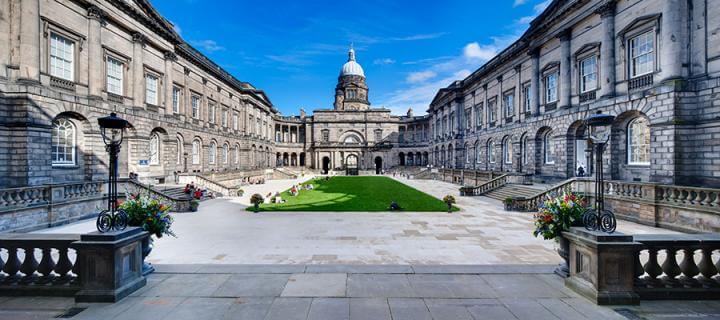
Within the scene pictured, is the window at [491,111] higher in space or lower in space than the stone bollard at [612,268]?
higher

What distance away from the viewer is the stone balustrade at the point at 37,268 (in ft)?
16.1

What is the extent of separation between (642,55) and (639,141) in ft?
15.0

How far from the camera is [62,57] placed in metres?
15.4

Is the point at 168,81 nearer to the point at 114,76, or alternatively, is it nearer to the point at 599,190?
the point at 114,76

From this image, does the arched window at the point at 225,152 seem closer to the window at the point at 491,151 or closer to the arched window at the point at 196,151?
the arched window at the point at 196,151

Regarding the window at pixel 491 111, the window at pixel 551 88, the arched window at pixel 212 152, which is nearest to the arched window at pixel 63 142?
the arched window at pixel 212 152

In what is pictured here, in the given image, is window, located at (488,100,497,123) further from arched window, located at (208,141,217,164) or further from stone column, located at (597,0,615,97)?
arched window, located at (208,141,217,164)

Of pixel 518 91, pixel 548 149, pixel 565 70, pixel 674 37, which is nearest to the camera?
pixel 674 37

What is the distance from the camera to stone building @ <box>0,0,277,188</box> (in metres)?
13.4

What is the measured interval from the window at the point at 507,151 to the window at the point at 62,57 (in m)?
33.2

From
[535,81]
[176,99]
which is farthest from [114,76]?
[535,81]

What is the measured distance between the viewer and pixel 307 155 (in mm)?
62312

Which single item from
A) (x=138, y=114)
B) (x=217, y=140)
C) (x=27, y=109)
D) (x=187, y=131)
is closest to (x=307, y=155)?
(x=217, y=140)

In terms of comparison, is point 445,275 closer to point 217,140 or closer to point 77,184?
point 77,184
